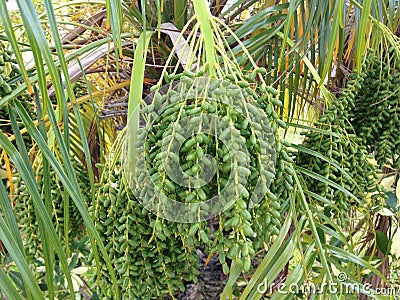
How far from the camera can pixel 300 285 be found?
56 centimetres

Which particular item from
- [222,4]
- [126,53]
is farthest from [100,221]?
[222,4]

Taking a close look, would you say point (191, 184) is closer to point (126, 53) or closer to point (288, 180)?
point (288, 180)

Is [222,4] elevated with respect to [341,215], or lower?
elevated

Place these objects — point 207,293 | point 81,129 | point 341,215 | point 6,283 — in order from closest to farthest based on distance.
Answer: point 6,283
point 81,129
point 341,215
point 207,293

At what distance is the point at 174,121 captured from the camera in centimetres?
44

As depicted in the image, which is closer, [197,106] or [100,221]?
[197,106]

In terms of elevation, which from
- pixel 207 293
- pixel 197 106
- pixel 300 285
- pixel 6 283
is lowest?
pixel 207 293

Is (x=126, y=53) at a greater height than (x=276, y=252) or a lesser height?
greater

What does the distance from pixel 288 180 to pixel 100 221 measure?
22cm

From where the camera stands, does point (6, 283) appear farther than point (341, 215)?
No

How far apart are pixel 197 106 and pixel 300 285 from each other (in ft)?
0.90

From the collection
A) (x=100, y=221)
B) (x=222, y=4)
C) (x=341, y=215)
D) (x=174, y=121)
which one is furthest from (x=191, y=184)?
(x=222, y=4)

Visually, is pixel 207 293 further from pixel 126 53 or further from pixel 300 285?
pixel 126 53

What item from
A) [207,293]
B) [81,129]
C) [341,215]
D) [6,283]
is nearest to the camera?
[6,283]
